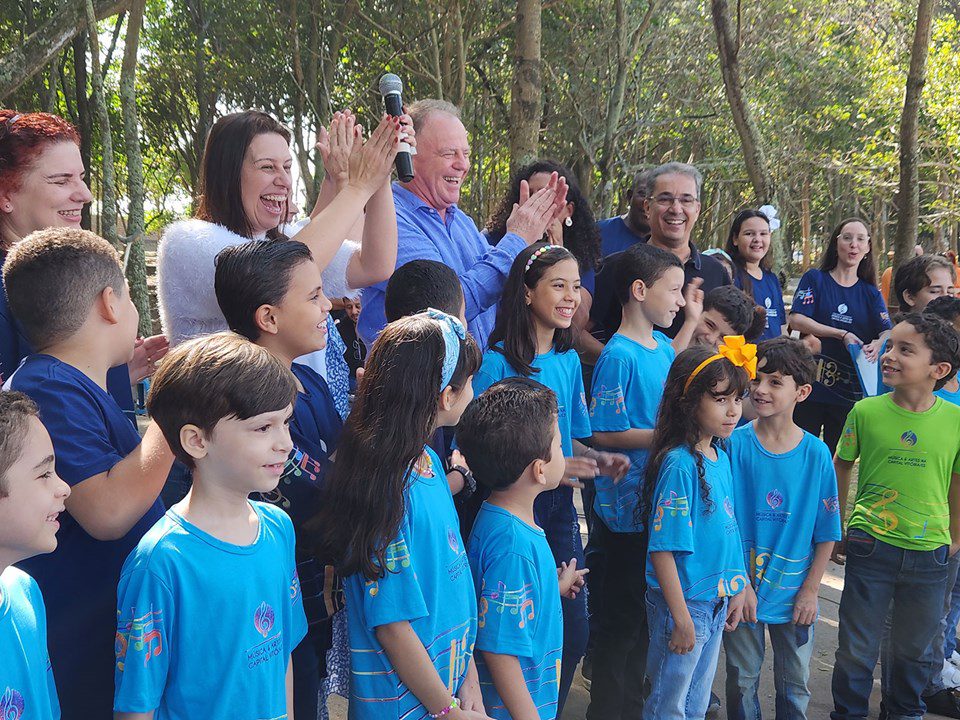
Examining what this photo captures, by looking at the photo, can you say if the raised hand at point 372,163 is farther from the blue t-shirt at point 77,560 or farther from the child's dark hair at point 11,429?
the child's dark hair at point 11,429

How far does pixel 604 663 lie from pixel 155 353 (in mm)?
2082

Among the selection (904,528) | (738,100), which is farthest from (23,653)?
(738,100)

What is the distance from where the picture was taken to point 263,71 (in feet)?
59.9

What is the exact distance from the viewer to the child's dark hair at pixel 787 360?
3479 mm

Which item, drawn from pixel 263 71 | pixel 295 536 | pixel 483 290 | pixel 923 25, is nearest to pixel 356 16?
pixel 263 71

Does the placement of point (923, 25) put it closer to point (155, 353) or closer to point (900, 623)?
point (900, 623)

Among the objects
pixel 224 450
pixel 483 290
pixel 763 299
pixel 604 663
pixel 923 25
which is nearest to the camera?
pixel 224 450

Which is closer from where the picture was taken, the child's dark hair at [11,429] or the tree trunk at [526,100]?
the child's dark hair at [11,429]

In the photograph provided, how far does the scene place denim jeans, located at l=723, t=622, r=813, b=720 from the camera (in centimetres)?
339

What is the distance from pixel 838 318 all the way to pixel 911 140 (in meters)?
3.62

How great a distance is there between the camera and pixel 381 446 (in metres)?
2.21

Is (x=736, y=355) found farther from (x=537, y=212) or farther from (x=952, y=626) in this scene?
(x=952, y=626)

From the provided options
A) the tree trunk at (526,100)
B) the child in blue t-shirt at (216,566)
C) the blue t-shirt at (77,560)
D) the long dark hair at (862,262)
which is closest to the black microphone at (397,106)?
the child in blue t-shirt at (216,566)

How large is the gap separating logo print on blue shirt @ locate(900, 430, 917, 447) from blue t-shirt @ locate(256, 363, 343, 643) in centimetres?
245
